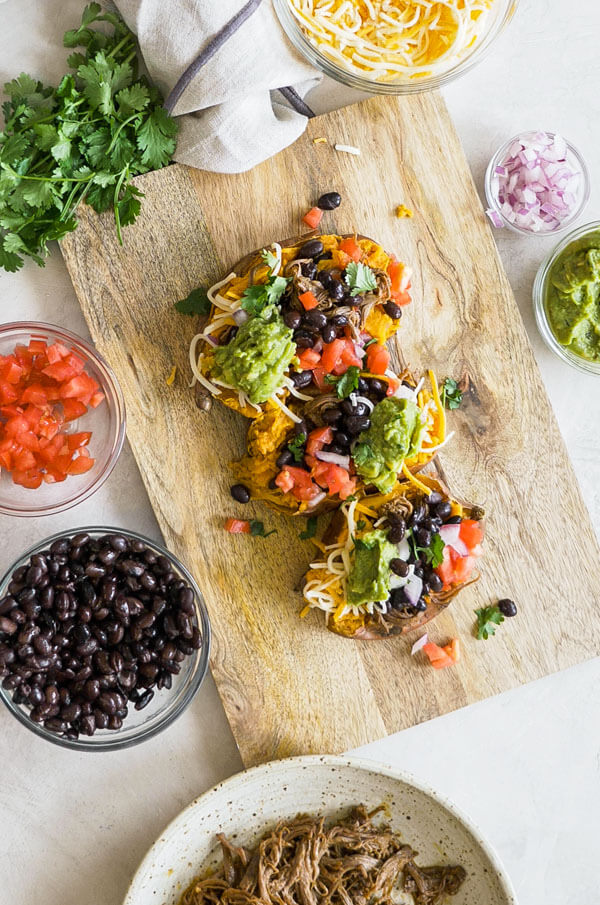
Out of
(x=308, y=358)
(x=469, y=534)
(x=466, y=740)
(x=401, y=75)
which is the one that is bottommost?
(x=466, y=740)

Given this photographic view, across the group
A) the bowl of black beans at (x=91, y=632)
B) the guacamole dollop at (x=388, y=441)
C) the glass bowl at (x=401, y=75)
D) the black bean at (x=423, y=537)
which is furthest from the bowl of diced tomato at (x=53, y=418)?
the glass bowl at (x=401, y=75)

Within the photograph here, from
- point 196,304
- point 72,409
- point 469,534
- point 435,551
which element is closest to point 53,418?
point 72,409

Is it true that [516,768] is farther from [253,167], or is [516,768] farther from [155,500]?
[253,167]

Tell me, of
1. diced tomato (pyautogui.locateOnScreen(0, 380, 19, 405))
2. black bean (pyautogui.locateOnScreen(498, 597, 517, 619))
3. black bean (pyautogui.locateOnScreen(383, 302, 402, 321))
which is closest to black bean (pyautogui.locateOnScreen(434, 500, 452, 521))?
black bean (pyautogui.locateOnScreen(498, 597, 517, 619))

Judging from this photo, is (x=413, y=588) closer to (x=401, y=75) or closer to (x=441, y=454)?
(x=441, y=454)

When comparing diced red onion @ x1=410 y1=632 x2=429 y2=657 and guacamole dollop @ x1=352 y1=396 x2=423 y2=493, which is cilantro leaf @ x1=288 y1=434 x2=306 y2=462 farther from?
diced red onion @ x1=410 y1=632 x2=429 y2=657

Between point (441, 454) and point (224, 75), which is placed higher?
point (224, 75)

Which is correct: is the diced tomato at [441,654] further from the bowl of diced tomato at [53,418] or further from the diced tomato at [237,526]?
the bowl of diced tomato at [53,418]

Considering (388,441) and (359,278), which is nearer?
(388,441)
